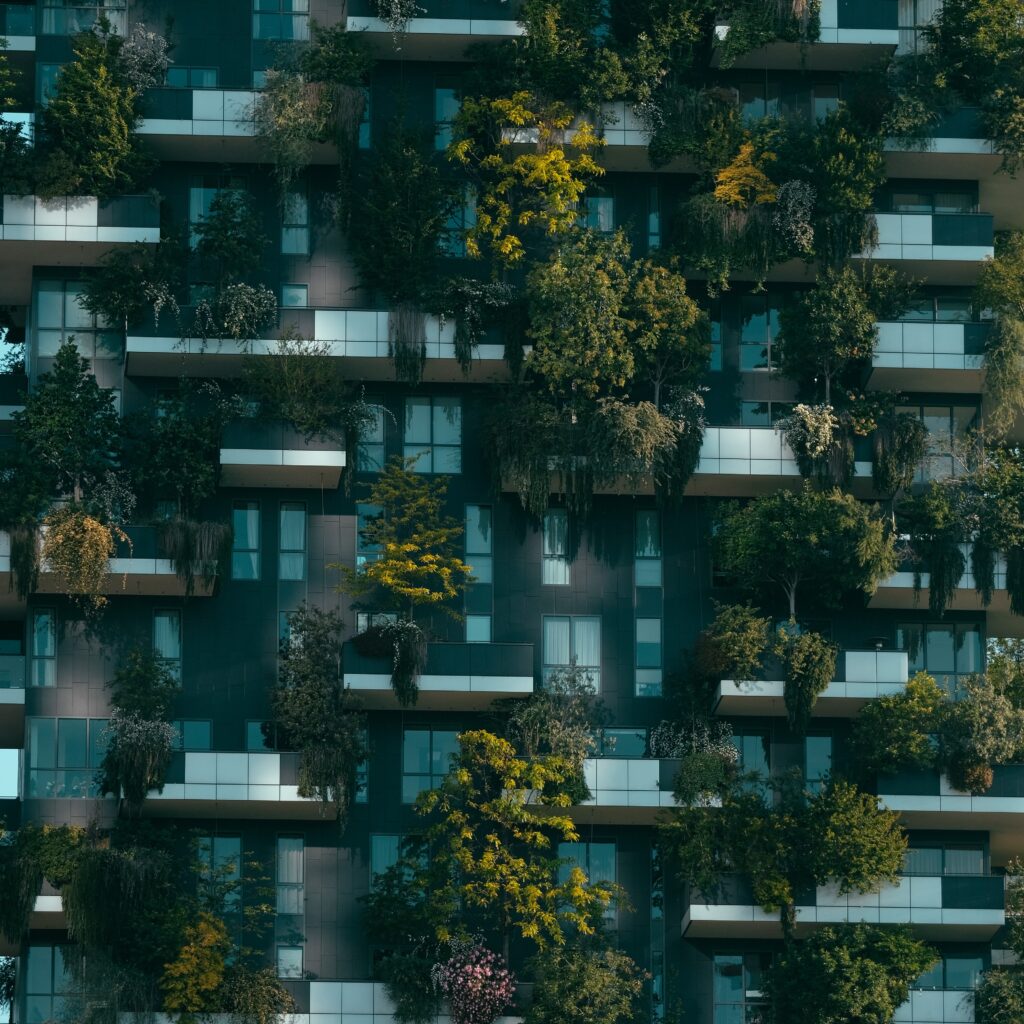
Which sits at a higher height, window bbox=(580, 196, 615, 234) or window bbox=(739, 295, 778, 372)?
window bbox=(580, 196, 615, 234)

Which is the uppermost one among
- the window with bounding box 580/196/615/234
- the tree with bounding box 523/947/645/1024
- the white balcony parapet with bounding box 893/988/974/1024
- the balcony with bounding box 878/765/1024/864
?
the window with bounding box 580/196/615/234

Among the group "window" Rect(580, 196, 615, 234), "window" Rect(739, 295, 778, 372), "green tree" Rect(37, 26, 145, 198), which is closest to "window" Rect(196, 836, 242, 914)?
"green tree" Rect(37, 26, 145, 198)

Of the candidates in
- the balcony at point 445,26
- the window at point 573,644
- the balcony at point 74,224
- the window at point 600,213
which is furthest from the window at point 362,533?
the balcony at point 445,26

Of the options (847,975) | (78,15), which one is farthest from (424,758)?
(78,15)

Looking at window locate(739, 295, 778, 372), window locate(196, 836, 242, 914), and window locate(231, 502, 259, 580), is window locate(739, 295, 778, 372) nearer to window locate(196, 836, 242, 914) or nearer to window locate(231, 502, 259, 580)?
window locate(231, 502, 259, 580)

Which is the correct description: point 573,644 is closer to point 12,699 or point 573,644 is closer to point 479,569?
point 479,569

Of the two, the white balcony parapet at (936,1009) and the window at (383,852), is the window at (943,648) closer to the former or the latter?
the white balcony parapet at (936,1009)

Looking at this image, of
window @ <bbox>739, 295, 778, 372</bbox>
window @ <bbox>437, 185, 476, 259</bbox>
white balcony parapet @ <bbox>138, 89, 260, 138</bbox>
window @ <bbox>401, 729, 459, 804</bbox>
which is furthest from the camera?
window @ <bbox>739, 295, 778, 372</bbox>
